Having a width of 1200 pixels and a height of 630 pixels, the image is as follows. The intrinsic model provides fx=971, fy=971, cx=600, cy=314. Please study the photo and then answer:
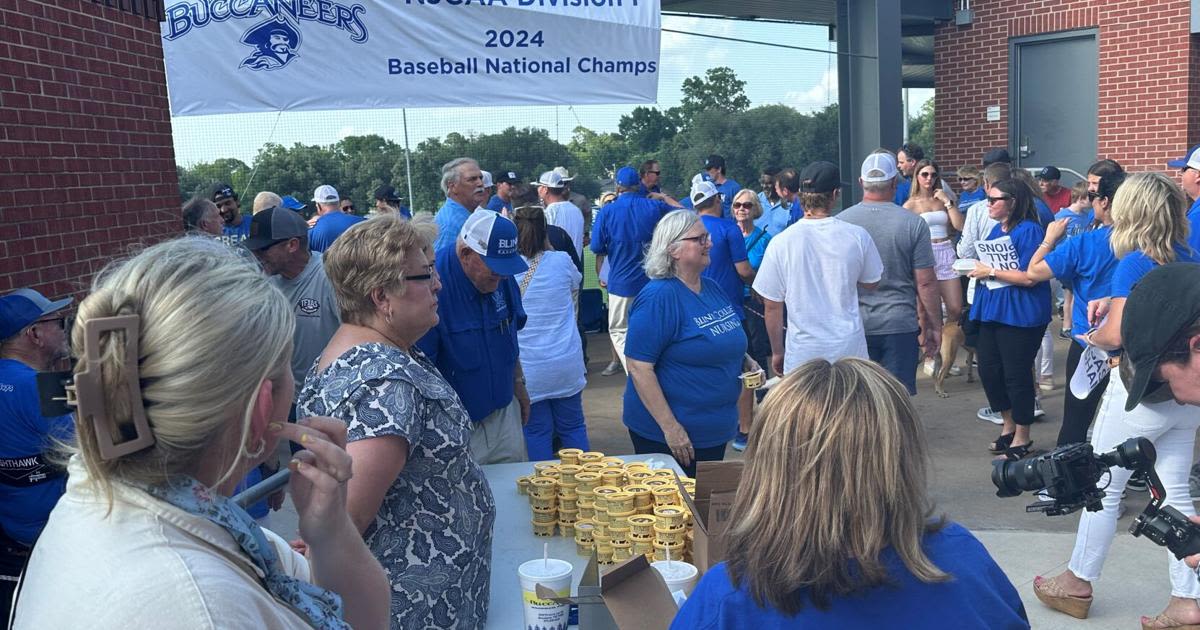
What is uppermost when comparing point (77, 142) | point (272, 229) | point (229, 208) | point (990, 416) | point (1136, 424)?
point (77, 142)

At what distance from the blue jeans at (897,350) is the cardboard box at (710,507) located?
3.07 metres

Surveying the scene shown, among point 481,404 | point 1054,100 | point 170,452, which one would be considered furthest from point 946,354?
point 170,452

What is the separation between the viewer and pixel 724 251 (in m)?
7.66

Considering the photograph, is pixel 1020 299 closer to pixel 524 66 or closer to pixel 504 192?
pixel 524 66

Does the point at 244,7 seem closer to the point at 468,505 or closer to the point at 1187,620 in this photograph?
the point at 468,505

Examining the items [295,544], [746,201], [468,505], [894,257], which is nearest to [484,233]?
[468,505]

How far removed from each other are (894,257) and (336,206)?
6.15 meters

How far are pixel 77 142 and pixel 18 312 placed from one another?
1419 mm

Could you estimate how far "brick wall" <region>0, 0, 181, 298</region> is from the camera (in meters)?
4.49

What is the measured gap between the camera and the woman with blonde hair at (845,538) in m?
1.70

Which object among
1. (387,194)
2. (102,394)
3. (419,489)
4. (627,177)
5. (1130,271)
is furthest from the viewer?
(387,194)

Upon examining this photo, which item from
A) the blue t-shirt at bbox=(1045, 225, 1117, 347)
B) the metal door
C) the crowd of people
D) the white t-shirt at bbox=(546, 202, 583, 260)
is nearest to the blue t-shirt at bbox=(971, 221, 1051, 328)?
the crowd of people

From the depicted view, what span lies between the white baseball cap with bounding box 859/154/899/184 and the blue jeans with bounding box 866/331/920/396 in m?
0.99

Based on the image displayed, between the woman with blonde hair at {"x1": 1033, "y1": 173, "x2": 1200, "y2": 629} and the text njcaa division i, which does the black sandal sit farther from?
the text njcaa division i
